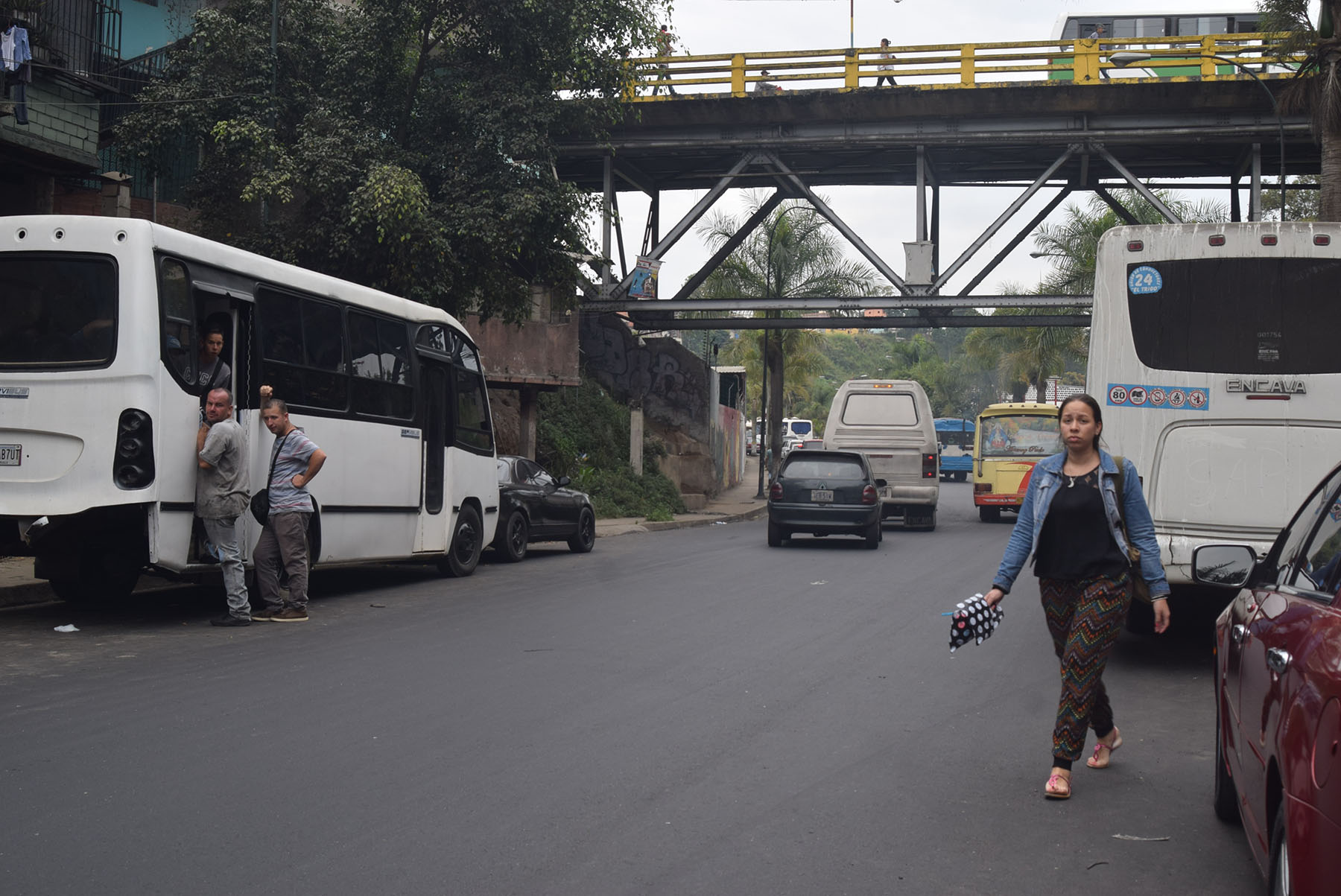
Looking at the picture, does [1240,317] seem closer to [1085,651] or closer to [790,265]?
[1085,651]

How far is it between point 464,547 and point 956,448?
4858cm

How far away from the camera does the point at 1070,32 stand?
3469 centimetres

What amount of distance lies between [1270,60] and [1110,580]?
1981 centimetres

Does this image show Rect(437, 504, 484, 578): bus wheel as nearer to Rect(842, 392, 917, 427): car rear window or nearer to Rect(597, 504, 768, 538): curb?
Rect(597, 504, 768, 538): curb

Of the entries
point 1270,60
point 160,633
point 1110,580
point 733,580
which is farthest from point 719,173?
point 1110,580

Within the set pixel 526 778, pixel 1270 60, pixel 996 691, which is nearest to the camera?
pixel 526 778

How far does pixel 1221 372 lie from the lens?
952 cm

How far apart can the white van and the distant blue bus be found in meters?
34.6

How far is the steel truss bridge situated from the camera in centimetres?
2403

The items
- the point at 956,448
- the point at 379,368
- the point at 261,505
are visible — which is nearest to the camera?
the point at 261,505

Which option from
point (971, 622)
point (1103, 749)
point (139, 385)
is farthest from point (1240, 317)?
point (139, 385)

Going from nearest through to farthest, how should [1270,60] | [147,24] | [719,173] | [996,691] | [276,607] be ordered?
1. [996,691]
2. [276,607]
3. [1270,60]
4. [147,24]
5. [719,173]

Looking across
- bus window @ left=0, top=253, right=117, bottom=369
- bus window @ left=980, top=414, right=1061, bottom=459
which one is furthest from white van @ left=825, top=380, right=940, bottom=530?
bus window @ left=0, top=253, right=117, bottom=369

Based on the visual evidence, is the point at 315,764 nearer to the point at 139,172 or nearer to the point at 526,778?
the point at 526,778
